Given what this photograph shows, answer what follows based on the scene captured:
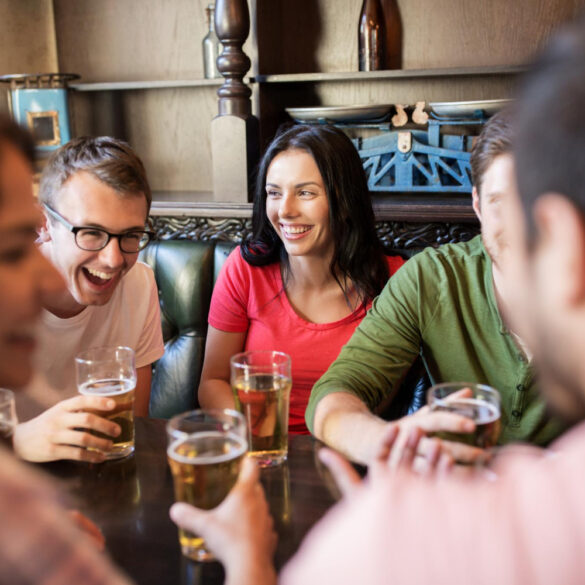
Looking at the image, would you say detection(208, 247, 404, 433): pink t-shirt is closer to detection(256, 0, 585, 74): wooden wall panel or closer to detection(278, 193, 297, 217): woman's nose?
detection(278, 193, 297, 217): woman's nose

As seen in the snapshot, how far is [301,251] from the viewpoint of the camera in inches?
79.7

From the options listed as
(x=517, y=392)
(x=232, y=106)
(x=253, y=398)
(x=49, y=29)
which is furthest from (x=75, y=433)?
(x=49, y=29)

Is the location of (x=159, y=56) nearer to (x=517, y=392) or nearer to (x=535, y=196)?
(x=517, y=392)

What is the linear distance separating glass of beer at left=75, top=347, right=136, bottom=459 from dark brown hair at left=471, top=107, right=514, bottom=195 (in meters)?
0.87

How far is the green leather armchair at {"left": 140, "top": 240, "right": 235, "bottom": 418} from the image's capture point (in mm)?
2395

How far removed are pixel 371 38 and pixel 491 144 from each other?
56.2 inches

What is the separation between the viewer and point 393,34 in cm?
292

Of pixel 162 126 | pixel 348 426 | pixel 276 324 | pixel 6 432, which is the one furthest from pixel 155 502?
pixel 162 126

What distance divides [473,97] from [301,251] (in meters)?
1.35

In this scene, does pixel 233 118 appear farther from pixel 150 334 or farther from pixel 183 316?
pixel 150 334

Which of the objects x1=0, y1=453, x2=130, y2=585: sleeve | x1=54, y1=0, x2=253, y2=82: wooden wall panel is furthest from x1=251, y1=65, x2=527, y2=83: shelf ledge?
x1=0, y1=453, x2=130, y2=585: sleeve

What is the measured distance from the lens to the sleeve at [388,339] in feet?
5.32

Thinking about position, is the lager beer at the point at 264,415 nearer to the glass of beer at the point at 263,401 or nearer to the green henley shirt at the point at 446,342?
the glass of beer at the point at 263,401

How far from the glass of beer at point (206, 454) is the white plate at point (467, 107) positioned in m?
1.84
